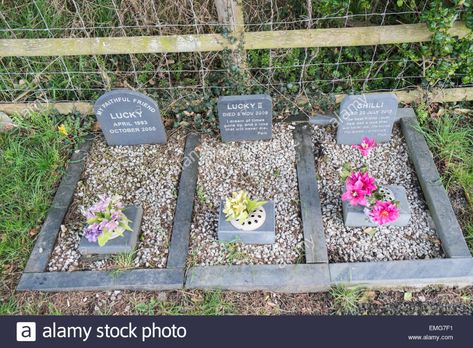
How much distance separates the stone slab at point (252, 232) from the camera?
9.04 ft

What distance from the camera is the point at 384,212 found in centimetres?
262

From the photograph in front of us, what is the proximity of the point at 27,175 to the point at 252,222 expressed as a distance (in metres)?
2.02

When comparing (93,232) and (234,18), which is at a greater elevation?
(234,18)

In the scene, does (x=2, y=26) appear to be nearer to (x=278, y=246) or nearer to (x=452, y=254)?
(x=278, y=246)

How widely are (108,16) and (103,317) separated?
290cm

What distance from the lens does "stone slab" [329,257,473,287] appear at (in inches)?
104

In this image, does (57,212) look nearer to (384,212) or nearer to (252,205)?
(252,205)

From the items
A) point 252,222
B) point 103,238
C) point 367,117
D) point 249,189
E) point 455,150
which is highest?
point 367,117

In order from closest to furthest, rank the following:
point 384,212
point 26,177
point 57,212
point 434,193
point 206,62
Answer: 1. point 384,212
2. point 434,193
3. point 57,212
4. point 26,177
5. point 206,62

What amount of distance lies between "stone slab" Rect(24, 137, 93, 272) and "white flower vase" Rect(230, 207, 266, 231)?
135cm

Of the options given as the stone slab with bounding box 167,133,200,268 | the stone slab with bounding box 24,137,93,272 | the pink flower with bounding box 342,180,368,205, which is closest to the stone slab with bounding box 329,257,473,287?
the pink flower with bounding box 342,180,368,205

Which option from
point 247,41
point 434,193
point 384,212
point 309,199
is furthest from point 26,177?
point 434,193

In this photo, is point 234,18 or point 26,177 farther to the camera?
point 26,177

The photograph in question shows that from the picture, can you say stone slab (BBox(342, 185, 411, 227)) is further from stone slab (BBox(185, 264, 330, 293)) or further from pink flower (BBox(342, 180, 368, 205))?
stone slab (BBox(185, 264, 330, 293))
